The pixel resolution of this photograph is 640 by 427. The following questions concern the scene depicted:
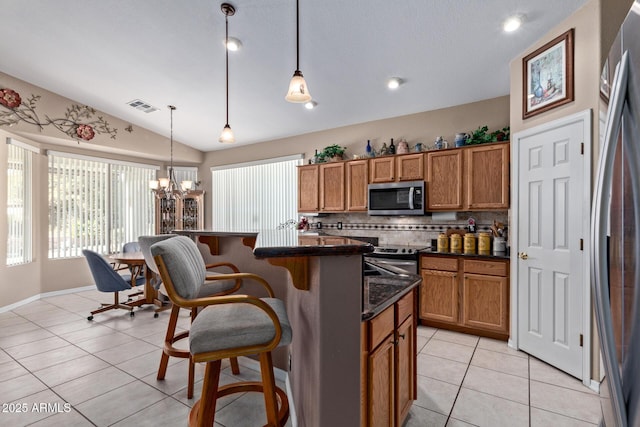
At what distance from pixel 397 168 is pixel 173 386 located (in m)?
3.53

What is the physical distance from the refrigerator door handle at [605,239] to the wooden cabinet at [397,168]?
3.42 meters

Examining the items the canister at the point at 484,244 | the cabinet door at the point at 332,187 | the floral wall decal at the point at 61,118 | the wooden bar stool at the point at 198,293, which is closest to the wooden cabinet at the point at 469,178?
the canister at the point at 484,244

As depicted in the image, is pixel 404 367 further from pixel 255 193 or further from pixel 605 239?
pixel 255 193

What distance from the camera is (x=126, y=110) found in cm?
543

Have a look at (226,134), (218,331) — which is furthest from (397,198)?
(218,331)

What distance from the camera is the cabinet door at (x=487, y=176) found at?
11.4ft

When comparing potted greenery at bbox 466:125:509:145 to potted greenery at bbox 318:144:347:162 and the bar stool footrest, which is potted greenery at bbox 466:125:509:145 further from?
the bar stool footrest

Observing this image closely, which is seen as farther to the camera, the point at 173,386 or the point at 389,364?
the point at 173,386

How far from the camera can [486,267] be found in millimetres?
3377

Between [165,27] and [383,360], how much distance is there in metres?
3.75

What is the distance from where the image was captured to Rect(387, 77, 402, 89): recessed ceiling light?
12.1ft

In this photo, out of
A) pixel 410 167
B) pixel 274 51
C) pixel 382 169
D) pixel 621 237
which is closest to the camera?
pixel 621 237

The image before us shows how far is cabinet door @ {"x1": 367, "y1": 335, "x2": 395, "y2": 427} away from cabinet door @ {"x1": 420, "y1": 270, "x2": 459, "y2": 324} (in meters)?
2.26

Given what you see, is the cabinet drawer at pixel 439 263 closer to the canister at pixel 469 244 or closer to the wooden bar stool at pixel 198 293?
the canister at pixel 469 244
